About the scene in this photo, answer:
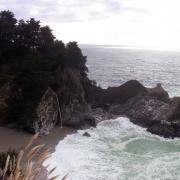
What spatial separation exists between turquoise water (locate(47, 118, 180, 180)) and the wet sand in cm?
77

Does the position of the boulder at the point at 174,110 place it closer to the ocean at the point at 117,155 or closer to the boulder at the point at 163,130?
the boulder at the point at 163,130

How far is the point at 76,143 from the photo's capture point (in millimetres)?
31562

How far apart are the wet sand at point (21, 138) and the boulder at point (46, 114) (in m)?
0.74

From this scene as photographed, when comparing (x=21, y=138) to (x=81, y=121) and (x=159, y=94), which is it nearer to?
(x=81, y=121)

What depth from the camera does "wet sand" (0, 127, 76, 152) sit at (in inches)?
1116

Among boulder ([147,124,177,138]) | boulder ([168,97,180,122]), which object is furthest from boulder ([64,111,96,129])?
boulder ([168,97,180,122])

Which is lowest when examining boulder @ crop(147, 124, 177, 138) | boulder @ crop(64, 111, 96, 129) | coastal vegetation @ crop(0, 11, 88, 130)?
boulder @ crop(147, 124, 177, 138)

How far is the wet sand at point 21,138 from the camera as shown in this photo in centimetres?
2833

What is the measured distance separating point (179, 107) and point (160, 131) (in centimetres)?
601

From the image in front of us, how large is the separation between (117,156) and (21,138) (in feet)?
26.0

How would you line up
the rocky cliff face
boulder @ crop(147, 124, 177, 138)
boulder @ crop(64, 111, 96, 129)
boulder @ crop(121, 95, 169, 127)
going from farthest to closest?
boulder @ crop(121, 95, 169, 127) < boulder @ crop(64, 111, 96, 129) < boulder @ crop(147, 124, 177, 138) < the rocky cliff face

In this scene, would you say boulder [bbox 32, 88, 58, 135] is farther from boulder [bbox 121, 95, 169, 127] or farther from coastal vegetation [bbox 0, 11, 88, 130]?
boulder [bbox 121, 95, 169, 127]

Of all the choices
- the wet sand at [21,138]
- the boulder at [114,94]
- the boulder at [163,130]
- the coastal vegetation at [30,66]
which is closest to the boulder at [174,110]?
the boulder at [163,130]

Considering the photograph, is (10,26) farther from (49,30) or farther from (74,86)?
(74,86)
